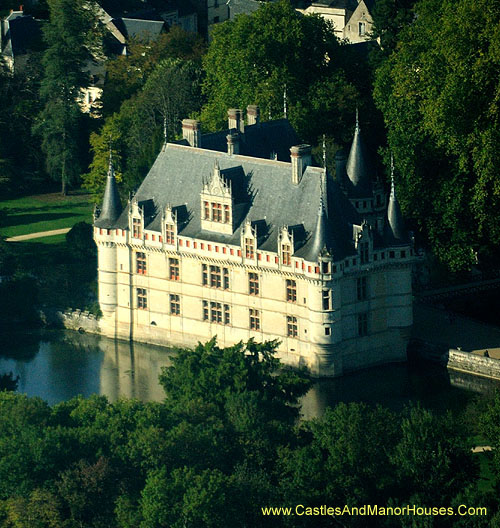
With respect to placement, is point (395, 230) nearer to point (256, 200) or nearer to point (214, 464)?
point (256, 200)

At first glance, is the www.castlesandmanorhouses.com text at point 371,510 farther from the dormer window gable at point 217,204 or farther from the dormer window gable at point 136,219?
the dormer window gable at point 136,219

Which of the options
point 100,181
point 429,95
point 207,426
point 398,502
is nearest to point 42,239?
point 100,181

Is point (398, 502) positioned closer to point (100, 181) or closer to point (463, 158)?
point (463, 158)

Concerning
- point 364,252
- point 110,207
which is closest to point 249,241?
point 364,252

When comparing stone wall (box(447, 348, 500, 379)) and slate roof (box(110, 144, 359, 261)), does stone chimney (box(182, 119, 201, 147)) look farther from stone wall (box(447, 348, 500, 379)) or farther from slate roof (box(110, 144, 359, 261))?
stone wall (box(447, 348, 500, 379))

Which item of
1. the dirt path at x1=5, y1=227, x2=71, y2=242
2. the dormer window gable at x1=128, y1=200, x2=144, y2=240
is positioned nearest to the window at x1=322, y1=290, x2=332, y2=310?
the dormer window gable at x1=128, y1=200, x2=144, y2=240
